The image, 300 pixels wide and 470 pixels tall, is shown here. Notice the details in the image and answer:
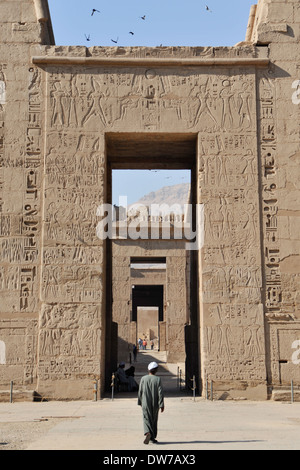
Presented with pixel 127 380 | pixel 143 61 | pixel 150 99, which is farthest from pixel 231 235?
pixel 127 380

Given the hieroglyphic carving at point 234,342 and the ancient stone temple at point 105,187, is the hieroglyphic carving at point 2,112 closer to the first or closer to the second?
the ancient stone temple at point 105,187

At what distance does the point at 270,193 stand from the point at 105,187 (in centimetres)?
286

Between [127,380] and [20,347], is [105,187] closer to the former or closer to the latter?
[20,347]

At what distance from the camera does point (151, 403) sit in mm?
5559

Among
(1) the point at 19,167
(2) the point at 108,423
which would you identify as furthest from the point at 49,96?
(2) the point at 108,423

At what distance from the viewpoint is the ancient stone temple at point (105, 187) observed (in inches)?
388

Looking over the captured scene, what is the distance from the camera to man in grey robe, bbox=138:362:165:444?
549cm

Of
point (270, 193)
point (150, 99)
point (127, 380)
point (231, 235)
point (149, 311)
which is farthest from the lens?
point (149, 311)

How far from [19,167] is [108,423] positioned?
5078 mm

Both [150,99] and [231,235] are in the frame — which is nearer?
[231,235]

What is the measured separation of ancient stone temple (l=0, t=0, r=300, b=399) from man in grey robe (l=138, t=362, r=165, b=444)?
4.23 meters

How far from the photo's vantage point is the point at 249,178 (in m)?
10.4

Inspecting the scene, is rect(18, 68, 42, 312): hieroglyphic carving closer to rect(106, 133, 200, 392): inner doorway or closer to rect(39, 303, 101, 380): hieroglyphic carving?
rect(39, 303, 101, 380): hieroglyphic carving

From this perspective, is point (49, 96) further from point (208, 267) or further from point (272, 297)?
point (272, 297)
